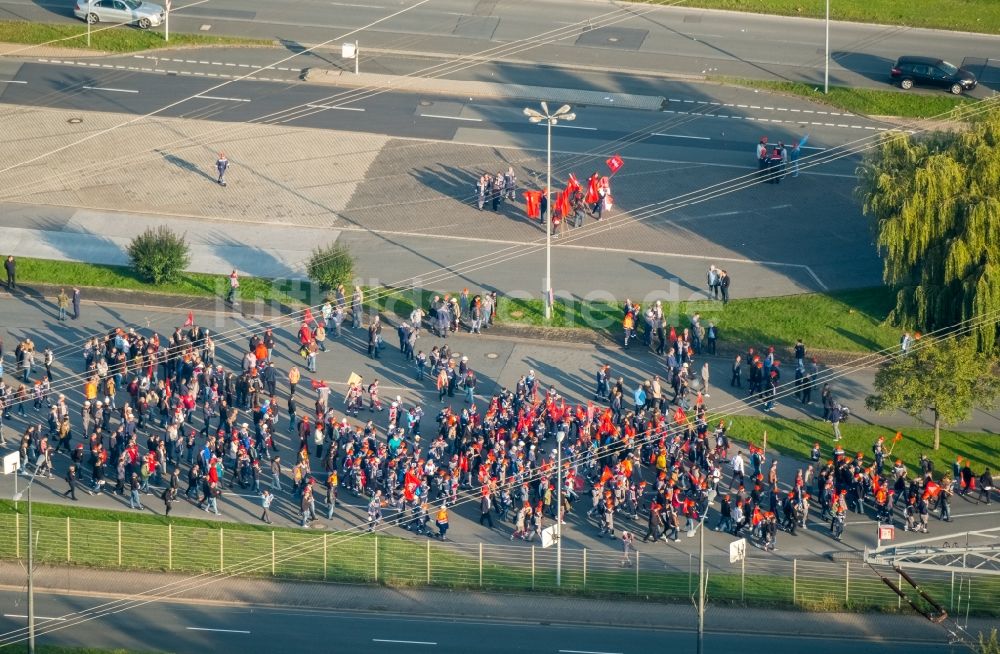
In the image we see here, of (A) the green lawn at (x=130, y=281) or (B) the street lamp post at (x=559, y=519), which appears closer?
(B) the street lamp post at (x=559, y=519)

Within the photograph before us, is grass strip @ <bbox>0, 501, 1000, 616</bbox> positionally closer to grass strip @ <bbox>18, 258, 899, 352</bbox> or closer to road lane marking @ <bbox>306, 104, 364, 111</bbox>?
grass strip @ <bbox>18, 258, 899, 352</bbox>

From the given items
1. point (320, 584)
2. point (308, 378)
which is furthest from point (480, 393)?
point (320, 584)

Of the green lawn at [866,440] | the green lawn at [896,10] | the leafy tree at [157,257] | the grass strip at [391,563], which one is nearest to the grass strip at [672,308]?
the leafy tree at [157,257]

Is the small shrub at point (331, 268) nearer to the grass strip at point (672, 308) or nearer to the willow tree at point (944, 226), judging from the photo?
the grass strip at point (672, 308)

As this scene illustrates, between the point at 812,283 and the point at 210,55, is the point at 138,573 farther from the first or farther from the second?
the point at 210,55

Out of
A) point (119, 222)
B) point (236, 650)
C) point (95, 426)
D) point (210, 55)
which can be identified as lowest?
point (236, 650)

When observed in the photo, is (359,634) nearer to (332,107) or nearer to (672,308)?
(672,308)
